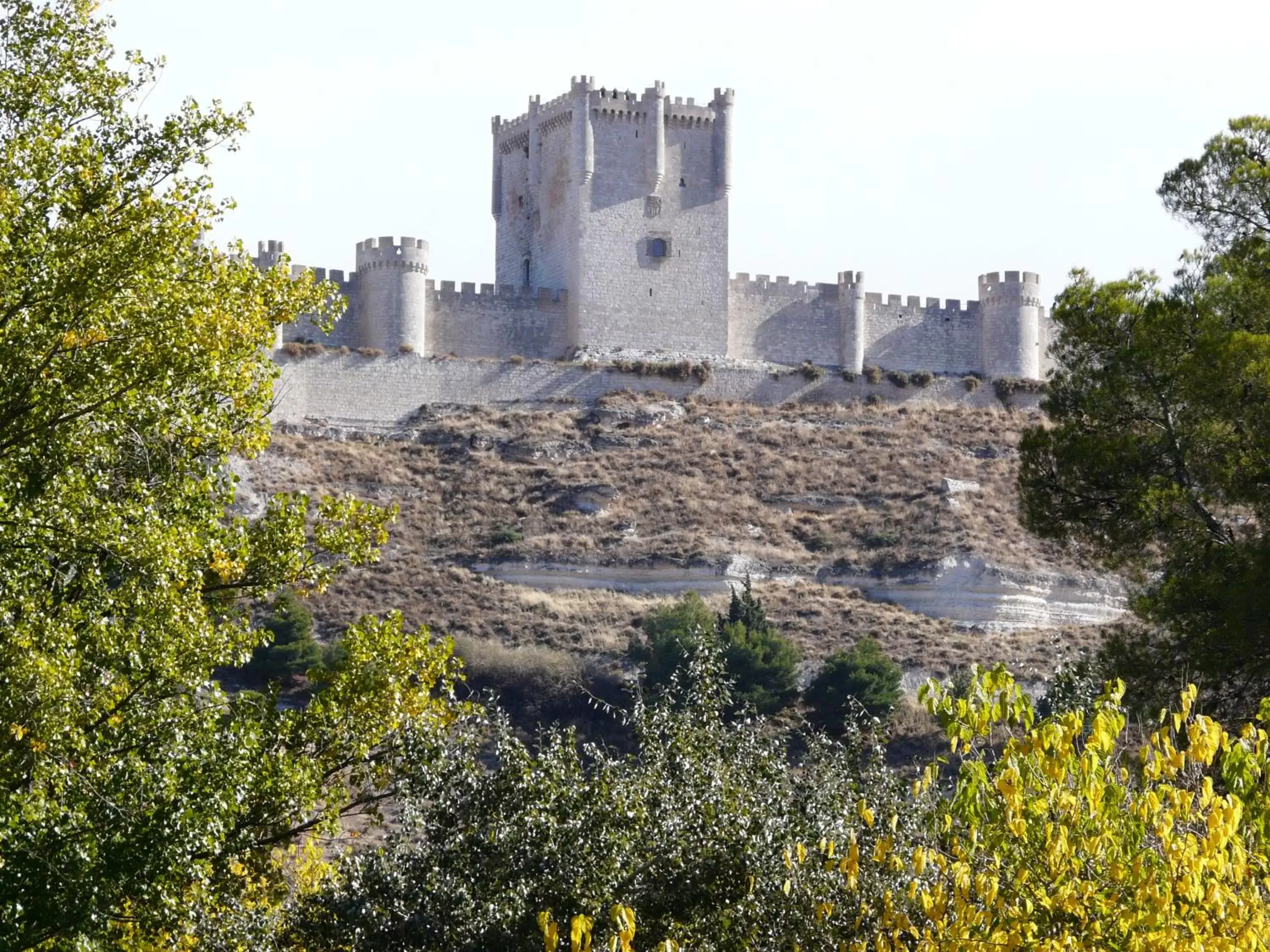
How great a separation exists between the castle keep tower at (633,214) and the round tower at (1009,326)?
22.8 ft

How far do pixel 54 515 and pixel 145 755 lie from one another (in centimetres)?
136

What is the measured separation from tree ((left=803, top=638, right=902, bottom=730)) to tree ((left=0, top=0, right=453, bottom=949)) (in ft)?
70.9

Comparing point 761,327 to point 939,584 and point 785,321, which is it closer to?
point 785,321

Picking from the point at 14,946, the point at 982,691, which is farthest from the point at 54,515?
the point at 982,691

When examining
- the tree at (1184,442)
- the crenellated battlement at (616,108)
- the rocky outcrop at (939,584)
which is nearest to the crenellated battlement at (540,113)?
the crenellated battlement at (616,108)

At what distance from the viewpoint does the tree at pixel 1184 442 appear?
45.4ft

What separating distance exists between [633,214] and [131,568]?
3956 cm

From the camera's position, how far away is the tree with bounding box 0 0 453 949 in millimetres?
9547

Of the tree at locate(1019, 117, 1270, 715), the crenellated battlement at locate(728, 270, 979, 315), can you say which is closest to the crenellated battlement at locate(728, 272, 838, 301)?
the crenellated battlement at locate(728, 270, 979, 315)

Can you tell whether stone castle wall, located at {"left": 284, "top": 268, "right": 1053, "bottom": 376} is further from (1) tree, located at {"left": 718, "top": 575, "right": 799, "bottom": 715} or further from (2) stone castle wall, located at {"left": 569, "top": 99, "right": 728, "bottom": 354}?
(1) tree, located at {"left": 718, "top": 575, "right": 799, "bottom": 715}

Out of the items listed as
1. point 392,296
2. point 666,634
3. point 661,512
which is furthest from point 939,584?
point 392,296

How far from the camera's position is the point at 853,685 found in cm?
3350

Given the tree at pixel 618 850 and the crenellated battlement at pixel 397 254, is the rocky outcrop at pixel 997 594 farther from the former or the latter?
the tree at pixel 618 850

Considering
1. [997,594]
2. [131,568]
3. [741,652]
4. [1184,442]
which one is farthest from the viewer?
[997,594]
